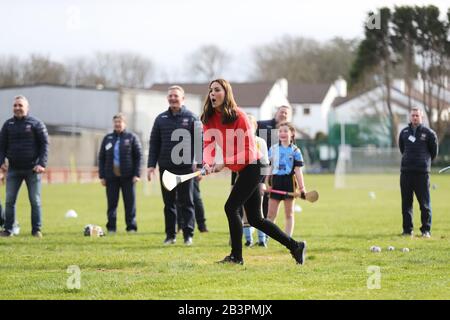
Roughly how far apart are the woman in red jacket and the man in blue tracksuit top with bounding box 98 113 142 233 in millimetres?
5741

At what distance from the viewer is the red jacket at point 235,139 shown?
9.62m

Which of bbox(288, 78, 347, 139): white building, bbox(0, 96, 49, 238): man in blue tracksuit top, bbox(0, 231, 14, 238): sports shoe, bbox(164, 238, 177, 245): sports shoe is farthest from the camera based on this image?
bbox(288, 78, 347, 139): white building

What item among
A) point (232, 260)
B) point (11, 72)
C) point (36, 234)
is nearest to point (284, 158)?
point (232, 260)

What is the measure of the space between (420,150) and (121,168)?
18.3 feet

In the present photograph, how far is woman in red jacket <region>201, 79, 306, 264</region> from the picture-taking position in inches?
378

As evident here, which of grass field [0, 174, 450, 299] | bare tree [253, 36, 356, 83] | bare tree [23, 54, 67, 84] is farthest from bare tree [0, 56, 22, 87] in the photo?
grass field [0, 174, 450, 299]

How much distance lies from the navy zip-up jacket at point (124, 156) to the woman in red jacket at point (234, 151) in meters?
5.73

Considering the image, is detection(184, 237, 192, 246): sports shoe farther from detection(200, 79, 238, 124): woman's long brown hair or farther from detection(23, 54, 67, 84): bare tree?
detection(23, 54, 67, 84): bare tree

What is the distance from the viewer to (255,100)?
8150 centimetres
